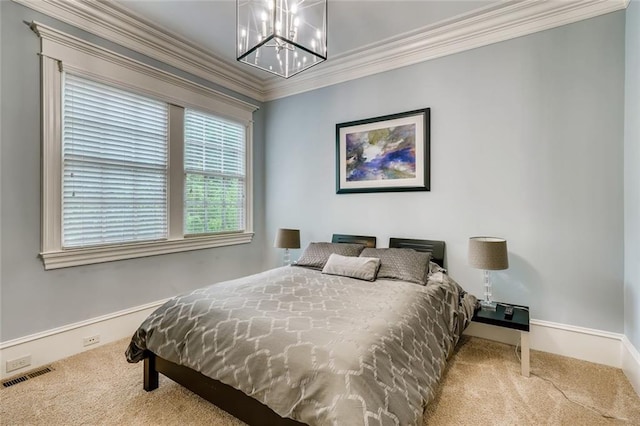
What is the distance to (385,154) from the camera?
3477 millimetres

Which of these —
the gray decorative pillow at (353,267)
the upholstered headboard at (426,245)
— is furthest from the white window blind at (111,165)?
the upholstered headboard at (426,245)

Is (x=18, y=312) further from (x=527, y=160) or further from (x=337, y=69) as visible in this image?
(x=527, y=160)

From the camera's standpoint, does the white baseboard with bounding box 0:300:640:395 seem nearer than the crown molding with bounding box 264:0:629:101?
Yes

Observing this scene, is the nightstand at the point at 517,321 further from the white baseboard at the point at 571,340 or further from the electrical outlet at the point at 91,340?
the electrical outlet at the point at 91,340

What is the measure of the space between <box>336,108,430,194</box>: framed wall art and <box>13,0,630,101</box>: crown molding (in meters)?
0.63

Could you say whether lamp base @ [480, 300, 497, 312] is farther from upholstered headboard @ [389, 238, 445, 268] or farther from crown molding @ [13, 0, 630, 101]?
crown molding @ [13, 0, 630, 101]

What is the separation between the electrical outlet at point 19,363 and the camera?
226 cm

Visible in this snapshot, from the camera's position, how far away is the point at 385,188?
346cm

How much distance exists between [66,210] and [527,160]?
405 cm

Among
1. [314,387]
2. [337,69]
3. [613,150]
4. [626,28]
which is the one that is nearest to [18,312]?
[314,387]

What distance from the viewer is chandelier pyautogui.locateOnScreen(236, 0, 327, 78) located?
7.38ft

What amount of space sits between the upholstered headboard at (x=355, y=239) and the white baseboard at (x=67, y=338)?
219cm

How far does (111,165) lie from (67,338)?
1552 millimetres

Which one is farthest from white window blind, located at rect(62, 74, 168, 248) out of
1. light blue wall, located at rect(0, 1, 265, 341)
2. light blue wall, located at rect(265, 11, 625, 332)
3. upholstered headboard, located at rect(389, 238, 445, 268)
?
upholstered headboard, located at rect(389, 238, 445, 268)
